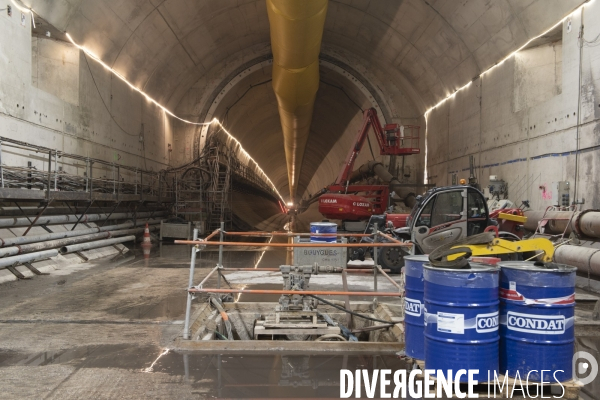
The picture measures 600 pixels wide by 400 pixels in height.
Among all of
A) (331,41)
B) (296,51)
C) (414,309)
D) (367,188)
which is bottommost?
(414,309)

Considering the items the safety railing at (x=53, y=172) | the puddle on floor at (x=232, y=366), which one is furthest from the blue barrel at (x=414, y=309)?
the safety railing at (x=53, y=172)

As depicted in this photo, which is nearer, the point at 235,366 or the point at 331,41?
the point at 235,366

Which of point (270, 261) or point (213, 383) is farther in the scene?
point (270, 261)

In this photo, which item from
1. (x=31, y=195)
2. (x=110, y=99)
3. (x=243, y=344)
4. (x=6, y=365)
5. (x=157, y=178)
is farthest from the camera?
(x=157, y=178)

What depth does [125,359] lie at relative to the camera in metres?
4.50

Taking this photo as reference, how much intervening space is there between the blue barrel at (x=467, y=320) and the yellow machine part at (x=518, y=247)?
0.43 metres

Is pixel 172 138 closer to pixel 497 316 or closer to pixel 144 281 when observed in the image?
pixel 144 281

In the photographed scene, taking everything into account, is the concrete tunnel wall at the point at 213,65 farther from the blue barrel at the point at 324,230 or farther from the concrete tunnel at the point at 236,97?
the blue barrel at the point at 324,230

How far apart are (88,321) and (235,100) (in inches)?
645

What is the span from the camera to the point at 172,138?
1934cm

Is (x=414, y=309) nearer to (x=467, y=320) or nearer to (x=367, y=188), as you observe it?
(x=467, y=320)

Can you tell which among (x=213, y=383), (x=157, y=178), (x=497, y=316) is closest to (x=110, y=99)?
(x=157, y=178)

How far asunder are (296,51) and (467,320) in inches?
433

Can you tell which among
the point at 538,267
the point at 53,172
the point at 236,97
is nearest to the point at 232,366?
the point at 538,267
